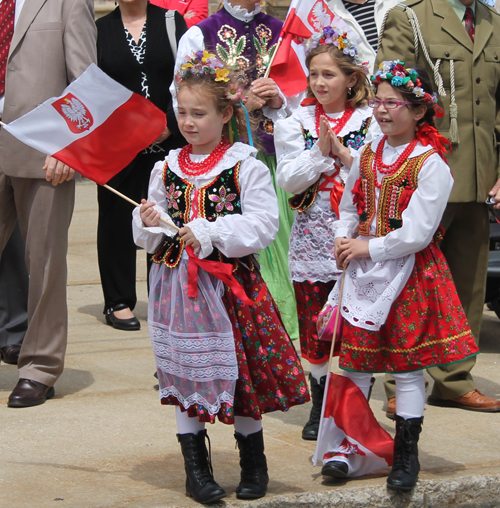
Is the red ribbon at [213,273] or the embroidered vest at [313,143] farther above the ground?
the embroidered vest at [313,143]

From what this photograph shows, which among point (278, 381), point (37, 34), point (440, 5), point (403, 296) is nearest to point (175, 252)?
point (278, 381)

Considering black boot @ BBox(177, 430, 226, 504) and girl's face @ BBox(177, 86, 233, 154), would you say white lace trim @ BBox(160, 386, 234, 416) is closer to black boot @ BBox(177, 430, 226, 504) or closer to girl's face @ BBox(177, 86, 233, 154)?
black boot @ BBox(177, 430, 226, 504)

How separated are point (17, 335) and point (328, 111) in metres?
2.47

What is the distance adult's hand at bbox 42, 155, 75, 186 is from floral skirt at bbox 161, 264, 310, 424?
1393 mm

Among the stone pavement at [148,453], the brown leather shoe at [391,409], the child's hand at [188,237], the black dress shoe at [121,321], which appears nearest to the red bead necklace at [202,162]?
the child's hand at [188,237]

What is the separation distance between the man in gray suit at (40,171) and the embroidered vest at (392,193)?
1.61m

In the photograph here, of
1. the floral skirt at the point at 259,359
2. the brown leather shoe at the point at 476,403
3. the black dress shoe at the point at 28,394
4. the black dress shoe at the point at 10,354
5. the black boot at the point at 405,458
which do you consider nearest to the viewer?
Answer: the floral skirt at the point at 259,359

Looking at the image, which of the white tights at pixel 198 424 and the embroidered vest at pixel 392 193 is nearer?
the white tights at pixel 198 424

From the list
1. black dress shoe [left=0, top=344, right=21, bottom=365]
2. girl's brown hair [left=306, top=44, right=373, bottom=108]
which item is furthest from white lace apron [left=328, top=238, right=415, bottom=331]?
black dress shoe [left=0, top=344, right=21, bottom=365]

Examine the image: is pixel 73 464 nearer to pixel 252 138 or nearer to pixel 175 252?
pixel 175 252

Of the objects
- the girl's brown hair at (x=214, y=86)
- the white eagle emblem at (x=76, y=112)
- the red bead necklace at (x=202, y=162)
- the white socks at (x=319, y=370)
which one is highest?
the girl's brown hair at (x=214, y=86)

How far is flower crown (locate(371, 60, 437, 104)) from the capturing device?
371 centimetres

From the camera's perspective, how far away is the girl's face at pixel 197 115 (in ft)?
11.6

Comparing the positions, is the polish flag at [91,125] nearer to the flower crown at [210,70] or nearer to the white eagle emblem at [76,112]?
the white eagle emblem at [76,112]
